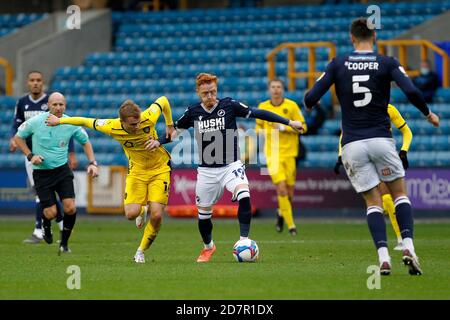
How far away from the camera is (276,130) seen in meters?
20.1

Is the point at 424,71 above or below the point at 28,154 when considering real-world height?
above

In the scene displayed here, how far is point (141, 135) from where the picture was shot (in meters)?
13.7

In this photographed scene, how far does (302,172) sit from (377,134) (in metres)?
13.5

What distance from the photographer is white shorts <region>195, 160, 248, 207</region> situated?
13.8 meters

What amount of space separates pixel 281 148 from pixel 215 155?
251 inches

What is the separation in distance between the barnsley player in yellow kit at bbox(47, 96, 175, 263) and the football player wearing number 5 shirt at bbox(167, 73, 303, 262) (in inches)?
15.5

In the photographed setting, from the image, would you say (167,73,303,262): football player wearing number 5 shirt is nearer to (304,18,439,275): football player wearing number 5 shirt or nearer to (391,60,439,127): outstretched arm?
(304,18,439,275): football player wearing number 5 shirt

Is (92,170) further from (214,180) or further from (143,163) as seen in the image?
(214,180)

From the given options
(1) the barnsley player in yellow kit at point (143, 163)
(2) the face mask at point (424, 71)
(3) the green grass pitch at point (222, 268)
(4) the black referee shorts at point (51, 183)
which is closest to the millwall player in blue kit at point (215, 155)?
(1) the barnsley player in yellow kit at point (143, 163)

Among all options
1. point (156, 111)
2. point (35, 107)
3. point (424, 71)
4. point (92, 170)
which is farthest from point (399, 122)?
point (424, 71)

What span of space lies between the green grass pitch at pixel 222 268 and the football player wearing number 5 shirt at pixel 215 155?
1.76ft

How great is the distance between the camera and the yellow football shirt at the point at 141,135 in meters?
13.5

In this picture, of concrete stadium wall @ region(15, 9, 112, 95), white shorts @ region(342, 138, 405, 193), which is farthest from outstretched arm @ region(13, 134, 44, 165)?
concrete stadium wall @ region(15, 9, 112, 95)

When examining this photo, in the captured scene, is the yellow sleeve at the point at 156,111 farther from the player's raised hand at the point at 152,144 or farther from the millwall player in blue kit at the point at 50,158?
the millwall player in blue kit at the point at 50,158
